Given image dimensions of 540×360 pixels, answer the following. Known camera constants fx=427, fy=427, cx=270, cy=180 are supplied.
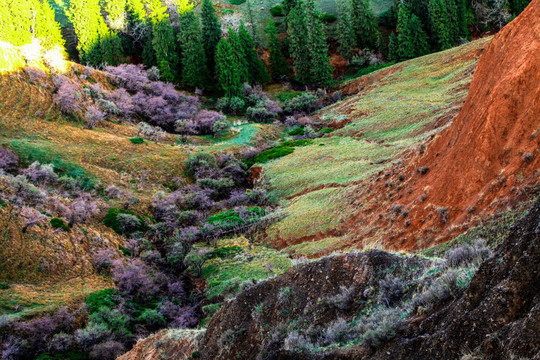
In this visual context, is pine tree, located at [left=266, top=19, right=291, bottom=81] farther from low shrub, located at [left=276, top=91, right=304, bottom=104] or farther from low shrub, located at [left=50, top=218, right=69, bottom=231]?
low shrub, located at [left=50, top=218, right=69, bottom=231]

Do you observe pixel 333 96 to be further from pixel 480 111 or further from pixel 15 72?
pixel 480 111

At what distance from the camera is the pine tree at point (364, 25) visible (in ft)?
216

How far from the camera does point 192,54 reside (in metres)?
58.6

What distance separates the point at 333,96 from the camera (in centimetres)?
5512

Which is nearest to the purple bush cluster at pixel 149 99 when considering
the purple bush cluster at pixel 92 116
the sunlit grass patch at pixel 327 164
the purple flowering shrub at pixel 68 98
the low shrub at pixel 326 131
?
the purple bush cluster at pixel 92 116

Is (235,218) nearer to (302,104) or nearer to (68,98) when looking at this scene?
(68,98)

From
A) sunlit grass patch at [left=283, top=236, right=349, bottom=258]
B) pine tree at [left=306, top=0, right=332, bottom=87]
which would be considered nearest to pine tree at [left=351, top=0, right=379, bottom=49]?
pine tree at [left=306, top=0, right=332, bottom=87]

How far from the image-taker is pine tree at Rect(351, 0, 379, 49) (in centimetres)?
6588

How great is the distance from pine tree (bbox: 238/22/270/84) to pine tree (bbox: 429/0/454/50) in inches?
963

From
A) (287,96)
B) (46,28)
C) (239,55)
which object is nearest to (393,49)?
(287,96)

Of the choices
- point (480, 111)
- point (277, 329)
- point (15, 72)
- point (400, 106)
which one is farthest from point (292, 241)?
point (15, 72)

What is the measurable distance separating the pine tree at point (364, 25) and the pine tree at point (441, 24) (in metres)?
8.77

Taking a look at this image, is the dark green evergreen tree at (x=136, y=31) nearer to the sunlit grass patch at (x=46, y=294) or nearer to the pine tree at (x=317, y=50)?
the pine tree at (x=317, y=50)

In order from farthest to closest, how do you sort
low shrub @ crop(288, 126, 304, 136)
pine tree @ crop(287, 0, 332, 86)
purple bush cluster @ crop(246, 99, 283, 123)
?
1. pine tree @ crop(287, 0, 332, 86)
2. purple bush cluster @ crop(246, 99, 283, 123)
3. low shrub @ crop(288, 126, 304, 136)
